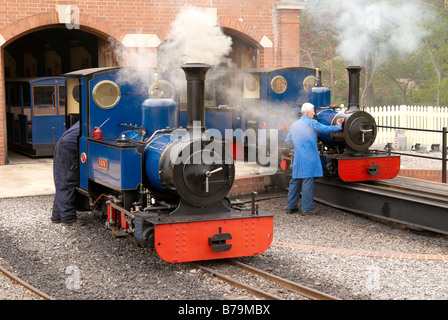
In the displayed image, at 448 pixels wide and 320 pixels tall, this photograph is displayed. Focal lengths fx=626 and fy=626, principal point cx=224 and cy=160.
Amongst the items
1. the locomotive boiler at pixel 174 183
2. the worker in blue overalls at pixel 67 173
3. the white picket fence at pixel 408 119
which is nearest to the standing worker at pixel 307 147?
the locomotive boiler at pixel 174 183

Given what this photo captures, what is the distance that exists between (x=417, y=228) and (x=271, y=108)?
4.50 metres

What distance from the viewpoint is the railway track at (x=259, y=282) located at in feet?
17.2

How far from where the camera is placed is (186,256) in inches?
233

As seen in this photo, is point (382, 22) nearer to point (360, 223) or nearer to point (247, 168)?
point (247, 168)

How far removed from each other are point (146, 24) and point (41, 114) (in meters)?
3.40

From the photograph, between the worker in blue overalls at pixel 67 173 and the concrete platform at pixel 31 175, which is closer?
the worker in blue overalls at pixel 67 173

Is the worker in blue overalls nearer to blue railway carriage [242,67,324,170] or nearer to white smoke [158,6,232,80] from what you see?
white smoke [158,6,232,80]

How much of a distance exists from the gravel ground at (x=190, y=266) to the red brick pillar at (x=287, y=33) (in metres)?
7.51

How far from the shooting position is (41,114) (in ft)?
49.3

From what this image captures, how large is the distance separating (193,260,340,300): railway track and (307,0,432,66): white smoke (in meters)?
12.2

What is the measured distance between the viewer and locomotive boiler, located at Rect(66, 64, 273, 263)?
5922 millimetres

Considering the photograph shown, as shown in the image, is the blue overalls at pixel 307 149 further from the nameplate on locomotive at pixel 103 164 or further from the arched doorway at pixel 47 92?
the arched doorway at pixel 47 92

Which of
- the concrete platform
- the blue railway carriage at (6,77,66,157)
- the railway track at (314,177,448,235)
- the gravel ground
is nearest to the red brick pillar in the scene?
the concrete platform
